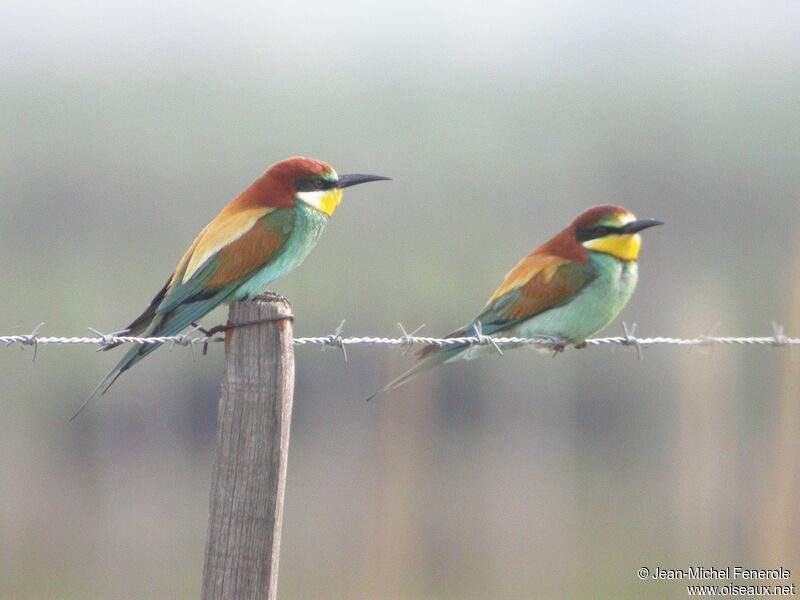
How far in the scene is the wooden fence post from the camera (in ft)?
8.48

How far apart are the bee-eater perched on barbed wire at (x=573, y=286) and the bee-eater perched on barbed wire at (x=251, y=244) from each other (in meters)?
0.67

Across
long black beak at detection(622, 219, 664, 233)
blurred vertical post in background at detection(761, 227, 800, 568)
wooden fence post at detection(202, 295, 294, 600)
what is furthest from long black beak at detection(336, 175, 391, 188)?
blurred vertical post in background at detection(761, 227, 800, 568)

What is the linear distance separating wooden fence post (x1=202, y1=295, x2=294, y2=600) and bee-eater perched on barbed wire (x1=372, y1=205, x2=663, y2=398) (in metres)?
1.52

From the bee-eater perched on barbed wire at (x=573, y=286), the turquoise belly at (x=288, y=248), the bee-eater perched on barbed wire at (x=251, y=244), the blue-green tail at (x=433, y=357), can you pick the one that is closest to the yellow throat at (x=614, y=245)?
the bee-eater perched on barbed wire at (x=573, y=286)

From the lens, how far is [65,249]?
1692cm

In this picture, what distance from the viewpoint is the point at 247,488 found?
2.59m

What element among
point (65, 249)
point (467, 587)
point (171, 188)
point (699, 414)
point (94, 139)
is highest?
point (94, 139)

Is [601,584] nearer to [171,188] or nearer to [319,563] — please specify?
[319,563]

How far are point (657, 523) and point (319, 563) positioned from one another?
2678 mm

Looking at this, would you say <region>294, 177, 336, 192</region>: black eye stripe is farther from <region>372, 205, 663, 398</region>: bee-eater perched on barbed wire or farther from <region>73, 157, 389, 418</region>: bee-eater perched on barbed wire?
<region>372, 205, 663, 398</region>: bee-eater perched on barbed wire

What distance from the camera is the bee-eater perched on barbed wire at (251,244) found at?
3.45 meters

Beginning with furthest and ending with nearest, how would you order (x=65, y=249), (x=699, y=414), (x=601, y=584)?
(x=65, y=249)
(x=601, y=584)
(x=699, y=414)

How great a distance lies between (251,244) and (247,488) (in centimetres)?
110

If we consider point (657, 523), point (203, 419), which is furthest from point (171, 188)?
point (657, 523)
